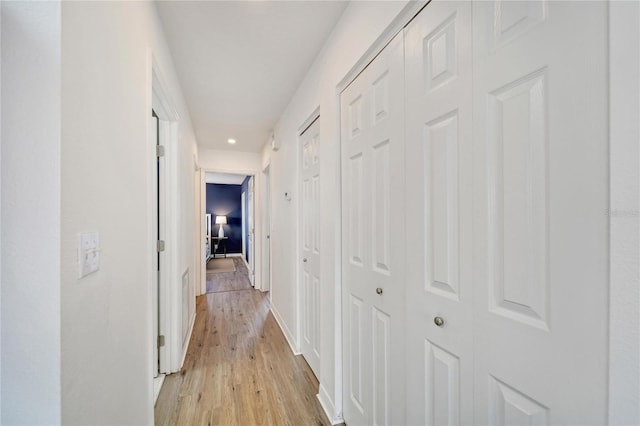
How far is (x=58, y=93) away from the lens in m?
0.58

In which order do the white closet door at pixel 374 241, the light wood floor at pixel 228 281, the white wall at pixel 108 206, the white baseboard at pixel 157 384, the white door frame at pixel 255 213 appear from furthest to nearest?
the light wood floor at pixel 228 281, the white door frame at pixel 255 213, the white baseboard at pixel 157 384, the white closet door at pixel 374 241, the white wall at pixel 108 206

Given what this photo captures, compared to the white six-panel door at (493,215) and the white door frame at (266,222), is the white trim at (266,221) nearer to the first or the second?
the white door frame at (266,222)

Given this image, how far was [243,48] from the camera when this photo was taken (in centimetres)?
179

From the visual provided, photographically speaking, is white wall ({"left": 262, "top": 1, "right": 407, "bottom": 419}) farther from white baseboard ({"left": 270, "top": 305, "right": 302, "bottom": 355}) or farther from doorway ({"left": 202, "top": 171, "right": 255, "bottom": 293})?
doorway ({"left": 202, "top": 171, "right": 255, "bottom": 293})

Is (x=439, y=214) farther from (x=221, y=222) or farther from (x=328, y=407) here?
(x=221, y=222)

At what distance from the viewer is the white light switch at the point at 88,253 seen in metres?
0.67

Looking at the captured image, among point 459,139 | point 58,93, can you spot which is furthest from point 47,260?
point 459,139

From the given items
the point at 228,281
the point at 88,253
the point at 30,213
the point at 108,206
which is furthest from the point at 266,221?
the point at 30,213

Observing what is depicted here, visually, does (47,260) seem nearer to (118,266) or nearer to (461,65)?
(118,266)

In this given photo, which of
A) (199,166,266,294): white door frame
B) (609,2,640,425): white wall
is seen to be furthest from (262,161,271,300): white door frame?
(609,2,640,425): white wall

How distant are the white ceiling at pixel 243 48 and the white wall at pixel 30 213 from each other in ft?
3.77

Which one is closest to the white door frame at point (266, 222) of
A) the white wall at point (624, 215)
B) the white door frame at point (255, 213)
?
the white door frame at point (255, 213)

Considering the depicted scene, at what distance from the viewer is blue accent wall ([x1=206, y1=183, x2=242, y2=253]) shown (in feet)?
27.4

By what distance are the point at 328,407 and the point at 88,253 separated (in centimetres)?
162
